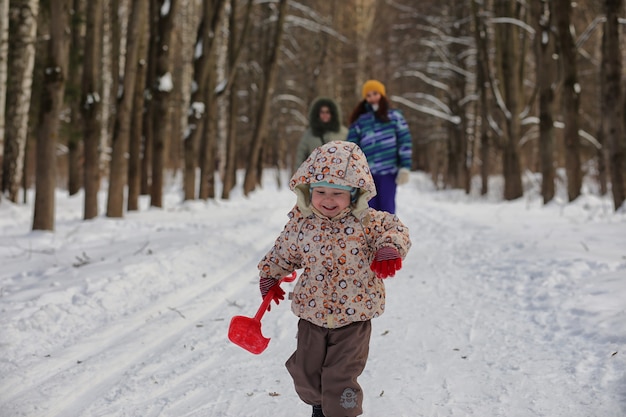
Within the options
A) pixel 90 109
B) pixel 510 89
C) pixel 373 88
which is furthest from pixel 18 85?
pixel 510 89

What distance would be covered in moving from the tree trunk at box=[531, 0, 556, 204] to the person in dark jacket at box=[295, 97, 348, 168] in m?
6.77

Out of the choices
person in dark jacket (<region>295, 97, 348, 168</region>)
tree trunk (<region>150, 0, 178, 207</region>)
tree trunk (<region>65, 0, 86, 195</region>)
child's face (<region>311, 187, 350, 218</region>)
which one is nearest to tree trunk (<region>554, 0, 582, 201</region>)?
person in dark jacket (<region>295, 97, 348, 168</region>)

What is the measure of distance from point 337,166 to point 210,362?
71.4 inches

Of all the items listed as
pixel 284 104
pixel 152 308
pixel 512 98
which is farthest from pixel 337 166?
pixel 284 104

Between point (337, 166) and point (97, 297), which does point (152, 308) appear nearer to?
point (97, 297)

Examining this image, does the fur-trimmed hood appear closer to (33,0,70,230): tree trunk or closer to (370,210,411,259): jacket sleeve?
(370,210,411,259): jacket sleeve

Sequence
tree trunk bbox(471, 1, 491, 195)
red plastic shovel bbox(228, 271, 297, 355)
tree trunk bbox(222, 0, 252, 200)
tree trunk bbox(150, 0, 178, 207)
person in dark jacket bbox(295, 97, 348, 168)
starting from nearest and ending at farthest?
red plastic shovel bbox(228, 271, 297, 355) → person in dark jacket bbox(295, 97, 348, 168) → tree trunk bbox(150, 0, 178, 207) → tree trunk bbox(222, 0, 252, 200) → tree trunk bbox(471, 1, 491, 195)

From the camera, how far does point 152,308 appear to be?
4.62 meters

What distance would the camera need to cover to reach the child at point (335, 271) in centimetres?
245

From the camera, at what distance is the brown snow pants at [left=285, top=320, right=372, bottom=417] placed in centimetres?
241

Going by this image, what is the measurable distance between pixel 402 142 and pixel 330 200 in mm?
3478

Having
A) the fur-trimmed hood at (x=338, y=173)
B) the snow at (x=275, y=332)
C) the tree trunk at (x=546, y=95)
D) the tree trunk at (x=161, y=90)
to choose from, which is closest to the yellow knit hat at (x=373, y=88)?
the snow at (x=275, y=332)

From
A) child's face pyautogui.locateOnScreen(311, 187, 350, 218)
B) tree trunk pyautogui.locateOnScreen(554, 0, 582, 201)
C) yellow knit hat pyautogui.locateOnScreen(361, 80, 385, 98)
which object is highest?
tree trunk pyautogui.locateOnScreen(554, 0, 582, 201)

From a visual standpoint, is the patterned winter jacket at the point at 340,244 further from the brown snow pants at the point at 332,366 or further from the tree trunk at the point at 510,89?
the tree trunk at the point at 510,89
